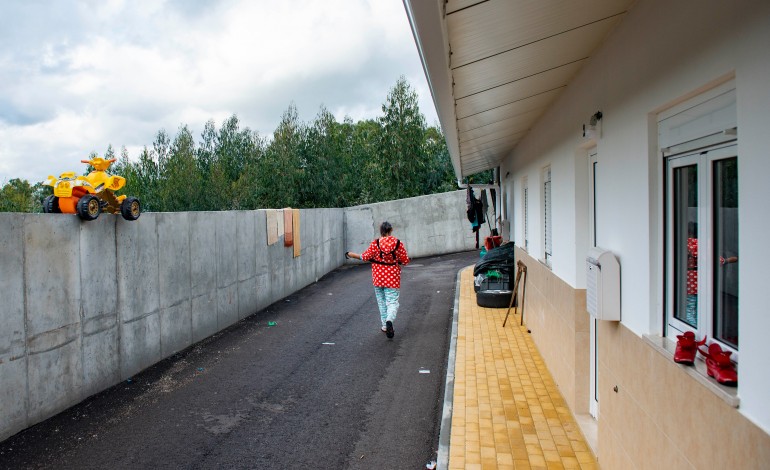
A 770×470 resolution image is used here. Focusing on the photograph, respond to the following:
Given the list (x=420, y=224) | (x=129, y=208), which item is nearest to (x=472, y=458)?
(x=129, y=208)

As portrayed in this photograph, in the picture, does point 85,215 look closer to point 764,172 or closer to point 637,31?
point 637,31

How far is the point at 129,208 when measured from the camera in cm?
652

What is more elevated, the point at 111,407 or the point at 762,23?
the point at 762,23

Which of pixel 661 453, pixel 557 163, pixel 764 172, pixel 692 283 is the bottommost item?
pixel 661 453

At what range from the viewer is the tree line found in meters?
28.1

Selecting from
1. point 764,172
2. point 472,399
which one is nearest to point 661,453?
point 764,172

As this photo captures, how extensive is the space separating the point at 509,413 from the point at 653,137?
3045mm

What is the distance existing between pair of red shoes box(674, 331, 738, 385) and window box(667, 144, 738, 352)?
61 millimetres

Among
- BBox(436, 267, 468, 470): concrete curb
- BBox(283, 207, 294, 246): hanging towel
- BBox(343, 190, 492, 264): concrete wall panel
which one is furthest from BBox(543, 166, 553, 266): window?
BBox(343, 190, 492, 264): concrete wall panel

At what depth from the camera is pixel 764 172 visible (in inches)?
72.0

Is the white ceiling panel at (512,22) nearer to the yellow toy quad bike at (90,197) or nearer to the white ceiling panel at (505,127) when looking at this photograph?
the white ceiling panel at (505,127)

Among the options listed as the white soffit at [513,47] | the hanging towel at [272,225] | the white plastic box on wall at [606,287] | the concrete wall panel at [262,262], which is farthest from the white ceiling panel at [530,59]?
the hanging towel at [272,225]

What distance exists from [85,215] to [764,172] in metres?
5.75

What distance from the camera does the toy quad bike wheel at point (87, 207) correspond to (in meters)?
5.76
